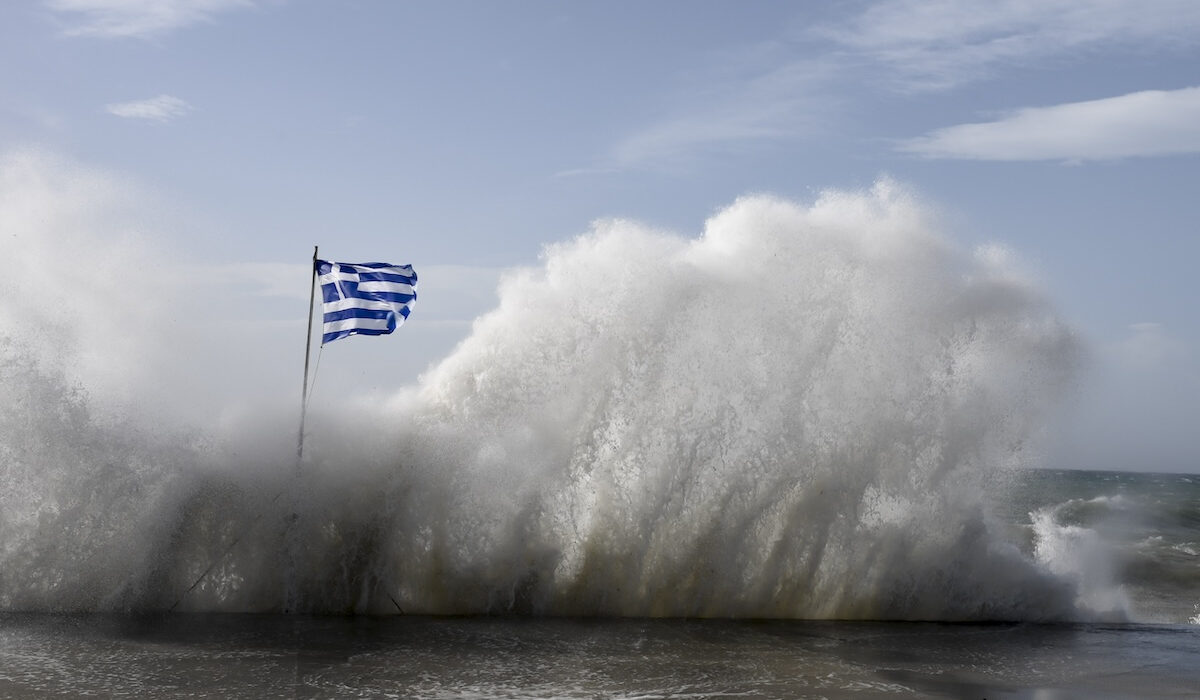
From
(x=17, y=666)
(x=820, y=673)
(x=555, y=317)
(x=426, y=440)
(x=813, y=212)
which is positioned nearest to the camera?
(x=17, y=666)

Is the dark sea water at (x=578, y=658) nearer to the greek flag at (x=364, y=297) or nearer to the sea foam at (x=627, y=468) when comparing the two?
the sea foam at (x=627, y=468)

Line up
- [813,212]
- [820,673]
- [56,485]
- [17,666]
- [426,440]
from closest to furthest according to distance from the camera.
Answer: [17,666] → [820,673] → [56,485] → [426,440] → [813,212]

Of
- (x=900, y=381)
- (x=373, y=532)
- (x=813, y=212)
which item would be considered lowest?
(x=373, y=532)

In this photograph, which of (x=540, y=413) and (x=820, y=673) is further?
(x=540, y=413)

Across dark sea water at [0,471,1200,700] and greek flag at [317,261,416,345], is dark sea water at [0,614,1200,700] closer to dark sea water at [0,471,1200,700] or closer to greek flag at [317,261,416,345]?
dark sea water at [0,471,1200,700]

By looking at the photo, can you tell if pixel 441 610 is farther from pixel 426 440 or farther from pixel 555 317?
pixel 555 317

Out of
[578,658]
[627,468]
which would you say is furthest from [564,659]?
[627,468]

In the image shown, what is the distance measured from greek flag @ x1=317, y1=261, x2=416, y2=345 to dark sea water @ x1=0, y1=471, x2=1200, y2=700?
13.1 feet

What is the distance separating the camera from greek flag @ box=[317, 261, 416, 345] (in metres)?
14.5

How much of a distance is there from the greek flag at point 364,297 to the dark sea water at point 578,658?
13.1ft

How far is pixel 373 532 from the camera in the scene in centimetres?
1506

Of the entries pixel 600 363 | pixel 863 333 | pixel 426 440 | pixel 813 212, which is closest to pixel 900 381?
pixel 863 333

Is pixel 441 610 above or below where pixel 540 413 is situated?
below

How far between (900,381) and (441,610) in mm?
7922
